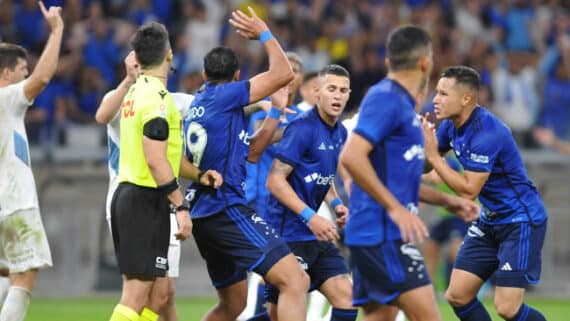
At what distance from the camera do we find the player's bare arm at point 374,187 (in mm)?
7336

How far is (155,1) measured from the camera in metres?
20.6

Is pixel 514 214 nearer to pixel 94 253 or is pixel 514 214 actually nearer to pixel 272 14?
pixel 94 253

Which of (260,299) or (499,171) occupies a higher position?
(499,171)

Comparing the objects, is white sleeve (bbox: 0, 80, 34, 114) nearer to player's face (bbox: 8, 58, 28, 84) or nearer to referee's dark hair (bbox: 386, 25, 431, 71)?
player's face (bbox: 8, 58, 28, 84)

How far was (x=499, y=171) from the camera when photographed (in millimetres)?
9500

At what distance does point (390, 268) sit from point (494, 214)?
92.0 inches

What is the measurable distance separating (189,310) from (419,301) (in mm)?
7544

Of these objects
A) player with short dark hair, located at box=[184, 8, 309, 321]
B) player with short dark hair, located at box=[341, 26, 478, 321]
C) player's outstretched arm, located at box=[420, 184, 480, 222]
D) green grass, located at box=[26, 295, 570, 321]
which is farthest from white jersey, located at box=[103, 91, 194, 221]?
green grass, located at box=[26, 295, 570, 321]

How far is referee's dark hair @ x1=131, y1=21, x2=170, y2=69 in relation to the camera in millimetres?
8477

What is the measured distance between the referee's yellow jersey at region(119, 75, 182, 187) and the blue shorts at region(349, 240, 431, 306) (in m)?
1.66

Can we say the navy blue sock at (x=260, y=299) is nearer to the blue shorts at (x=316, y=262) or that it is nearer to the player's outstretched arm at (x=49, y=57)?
the blue shorts at (x=316, y=262)

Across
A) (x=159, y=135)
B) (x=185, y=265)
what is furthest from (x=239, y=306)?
(x=185, y=265)

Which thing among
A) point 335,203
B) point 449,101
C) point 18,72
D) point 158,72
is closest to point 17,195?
point 18,72

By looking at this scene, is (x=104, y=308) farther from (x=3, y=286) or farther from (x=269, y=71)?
(x=269, y=71)
